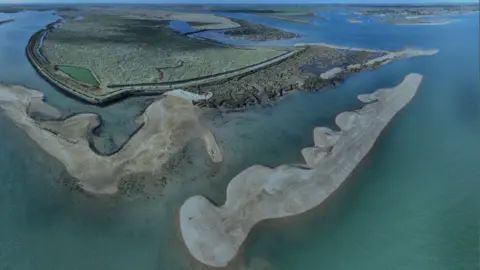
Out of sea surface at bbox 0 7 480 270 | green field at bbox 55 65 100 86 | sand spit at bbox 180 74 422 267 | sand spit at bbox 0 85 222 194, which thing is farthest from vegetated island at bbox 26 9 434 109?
sand spit at bbox 180 74 422 267

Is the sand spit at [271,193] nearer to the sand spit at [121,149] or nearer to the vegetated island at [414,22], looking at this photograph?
the sand spit at [121,149]

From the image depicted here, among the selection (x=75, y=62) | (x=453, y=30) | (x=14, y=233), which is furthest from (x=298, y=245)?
(x=453, y=30)

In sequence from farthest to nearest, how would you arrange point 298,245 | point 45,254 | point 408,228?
point 408,228
point 298,245
point 45,254

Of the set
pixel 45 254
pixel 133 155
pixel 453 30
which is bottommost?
pixel 45 254

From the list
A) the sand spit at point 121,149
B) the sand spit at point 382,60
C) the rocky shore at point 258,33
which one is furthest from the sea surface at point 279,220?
the rocky shore at point 258,33

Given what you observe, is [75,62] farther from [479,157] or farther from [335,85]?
[479,157]

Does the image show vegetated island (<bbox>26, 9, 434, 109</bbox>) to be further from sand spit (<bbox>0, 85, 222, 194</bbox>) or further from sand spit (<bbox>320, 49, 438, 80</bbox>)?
sand spit (<bbox>0, 85, 222, 194</bbox>)

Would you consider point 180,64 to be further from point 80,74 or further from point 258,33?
point 258,33
